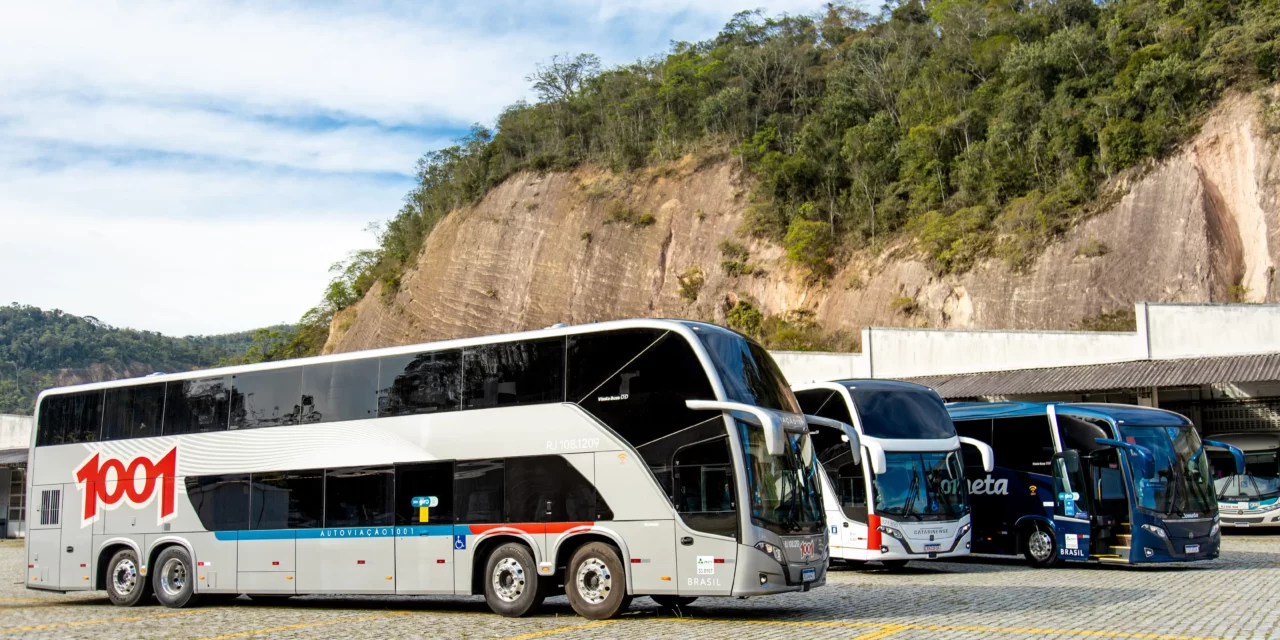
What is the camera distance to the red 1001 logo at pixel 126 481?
50.1 feet

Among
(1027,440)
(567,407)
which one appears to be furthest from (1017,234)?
(567,407)

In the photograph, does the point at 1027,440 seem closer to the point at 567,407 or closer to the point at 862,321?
the point at 567,407

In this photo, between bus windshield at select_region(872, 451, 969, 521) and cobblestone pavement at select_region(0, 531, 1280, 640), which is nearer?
cobblestone pavement at select_region(0, 531, 1280, 640)

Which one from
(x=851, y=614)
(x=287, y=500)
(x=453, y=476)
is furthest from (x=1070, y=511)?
(x=287, y=500)

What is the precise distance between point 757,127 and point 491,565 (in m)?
49.2

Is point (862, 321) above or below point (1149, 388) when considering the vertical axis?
above

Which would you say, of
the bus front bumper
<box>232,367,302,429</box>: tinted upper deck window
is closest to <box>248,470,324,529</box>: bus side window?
<box>232,367,302,429</box>: tinted upper deck window

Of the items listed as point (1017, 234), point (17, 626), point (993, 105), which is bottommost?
point (17, 626)

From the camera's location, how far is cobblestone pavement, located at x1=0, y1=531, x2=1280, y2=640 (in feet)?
32.8

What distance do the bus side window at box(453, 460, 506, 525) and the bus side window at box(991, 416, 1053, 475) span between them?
33.5 ft

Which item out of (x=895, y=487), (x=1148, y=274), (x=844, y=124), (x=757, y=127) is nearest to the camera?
(x=895, y=487)

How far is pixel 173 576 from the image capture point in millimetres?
15398

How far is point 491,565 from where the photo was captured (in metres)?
12.7

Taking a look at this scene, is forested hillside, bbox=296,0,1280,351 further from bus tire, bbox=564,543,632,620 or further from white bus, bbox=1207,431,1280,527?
bus tire, bbox=564,543,632,620
